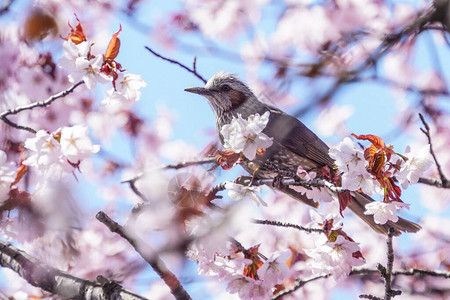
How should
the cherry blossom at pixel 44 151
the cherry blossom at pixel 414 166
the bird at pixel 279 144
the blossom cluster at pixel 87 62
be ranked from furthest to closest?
the bird at pixel 279 144 → the blossom cluster at pixel 87 62 → the cherry blossom at pixel 44 151 → the cherry blossom at pixel 414 166

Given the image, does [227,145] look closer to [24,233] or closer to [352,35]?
[352,35]

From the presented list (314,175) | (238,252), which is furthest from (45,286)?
(314,175)

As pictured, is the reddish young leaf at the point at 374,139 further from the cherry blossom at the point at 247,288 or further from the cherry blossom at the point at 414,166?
the cherry blossom at the point at 247,288

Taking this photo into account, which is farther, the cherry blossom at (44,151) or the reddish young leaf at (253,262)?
the cherry blossom at (44,151)

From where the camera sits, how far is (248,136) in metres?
2.60

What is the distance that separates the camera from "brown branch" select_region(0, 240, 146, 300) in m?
2.87

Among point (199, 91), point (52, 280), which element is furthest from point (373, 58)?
point (199, 91)

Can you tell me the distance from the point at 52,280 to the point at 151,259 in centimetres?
97

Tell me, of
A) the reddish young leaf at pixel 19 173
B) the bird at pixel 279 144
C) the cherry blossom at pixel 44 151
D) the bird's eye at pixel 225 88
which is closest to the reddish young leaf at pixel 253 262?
the bird at pixel 279 144

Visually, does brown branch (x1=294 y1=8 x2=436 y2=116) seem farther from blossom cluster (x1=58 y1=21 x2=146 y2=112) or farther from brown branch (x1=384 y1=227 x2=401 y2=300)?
blossom cluster (x1=58 y1=21 x2=146 y2=112)

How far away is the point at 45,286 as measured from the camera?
3.06m

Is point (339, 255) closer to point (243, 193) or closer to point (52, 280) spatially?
point (243, 193)

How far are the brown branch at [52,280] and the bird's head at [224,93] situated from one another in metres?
2.34

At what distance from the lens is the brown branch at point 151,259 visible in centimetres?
246
